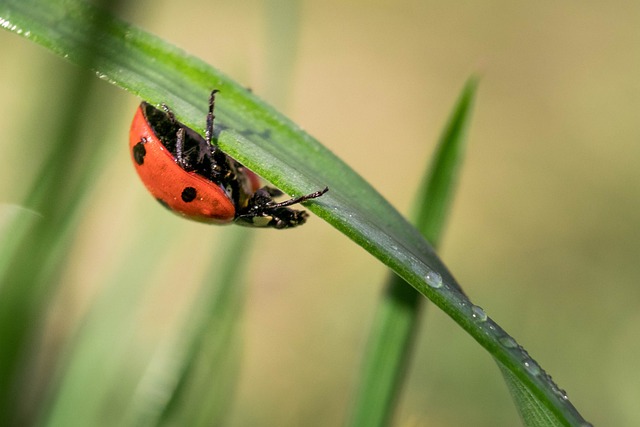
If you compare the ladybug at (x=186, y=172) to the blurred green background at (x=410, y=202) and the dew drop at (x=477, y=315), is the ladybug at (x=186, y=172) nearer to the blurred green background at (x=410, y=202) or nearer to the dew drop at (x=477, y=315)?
the blurred green background at (x=410, y=202)

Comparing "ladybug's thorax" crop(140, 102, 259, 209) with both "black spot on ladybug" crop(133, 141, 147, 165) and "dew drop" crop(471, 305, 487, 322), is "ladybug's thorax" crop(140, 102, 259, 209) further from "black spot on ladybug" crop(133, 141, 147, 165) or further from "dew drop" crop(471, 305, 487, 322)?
"dew drop" crop(471, 305, 487, 322)

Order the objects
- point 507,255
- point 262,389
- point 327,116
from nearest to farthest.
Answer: point 262,389
point 507,255
point 327,116

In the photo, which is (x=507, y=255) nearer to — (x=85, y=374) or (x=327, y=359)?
(x=327, y=359)

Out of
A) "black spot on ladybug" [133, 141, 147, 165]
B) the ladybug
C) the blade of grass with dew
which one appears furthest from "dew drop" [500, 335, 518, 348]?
"black spot on ladybug" [133, 141, 147, 165]

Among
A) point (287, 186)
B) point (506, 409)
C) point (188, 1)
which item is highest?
point (188, 1)

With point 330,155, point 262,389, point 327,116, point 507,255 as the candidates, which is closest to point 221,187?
point 330,155

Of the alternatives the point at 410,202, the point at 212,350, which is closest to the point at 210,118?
the point at 212,350

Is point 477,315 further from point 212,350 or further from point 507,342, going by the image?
point 212,350
